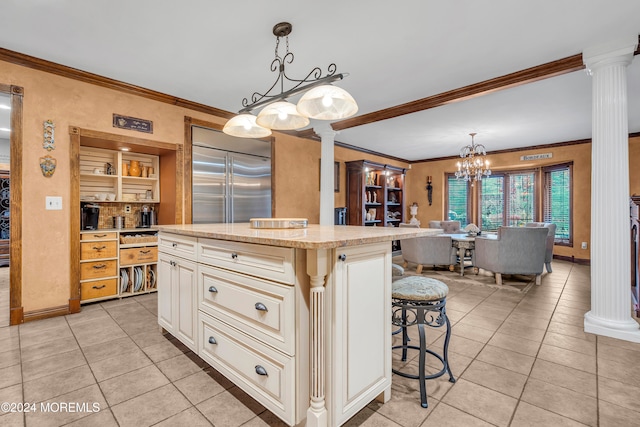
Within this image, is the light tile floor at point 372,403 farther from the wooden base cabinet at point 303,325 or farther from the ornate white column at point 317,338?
the ornate white column at point 317,338

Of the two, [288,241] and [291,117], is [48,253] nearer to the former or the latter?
[291,117]

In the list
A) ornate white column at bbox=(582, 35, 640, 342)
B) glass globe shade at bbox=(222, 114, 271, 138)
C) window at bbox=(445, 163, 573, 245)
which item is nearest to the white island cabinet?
glass globe shade at bbox=(222, 114, 271, 138)

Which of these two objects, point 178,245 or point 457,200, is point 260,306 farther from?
point 457,200

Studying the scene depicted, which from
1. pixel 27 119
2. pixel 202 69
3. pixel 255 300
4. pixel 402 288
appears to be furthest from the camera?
pixel 202 69

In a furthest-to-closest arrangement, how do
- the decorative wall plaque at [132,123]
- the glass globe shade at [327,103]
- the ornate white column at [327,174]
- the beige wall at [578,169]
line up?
1. the beige wall at [578,169]
2. the ornate white column at [327,174]
3. the decorative wall plaque at [132,123]
4. the glass globe shade at [327,103]

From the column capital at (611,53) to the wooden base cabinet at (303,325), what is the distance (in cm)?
270

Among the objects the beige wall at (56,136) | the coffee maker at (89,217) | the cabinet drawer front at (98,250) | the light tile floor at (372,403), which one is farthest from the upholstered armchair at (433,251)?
the coffee maker at (89,217)

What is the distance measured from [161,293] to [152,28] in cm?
216

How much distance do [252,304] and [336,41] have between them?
7.50 ft

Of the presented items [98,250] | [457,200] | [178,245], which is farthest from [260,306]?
[457,200]

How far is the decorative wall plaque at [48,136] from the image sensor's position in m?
3.01

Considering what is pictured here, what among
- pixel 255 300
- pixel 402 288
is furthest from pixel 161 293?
pixel 402 288

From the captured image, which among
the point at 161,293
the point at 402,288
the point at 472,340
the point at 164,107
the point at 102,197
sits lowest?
the point at 472,340

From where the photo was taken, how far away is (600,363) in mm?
2125
